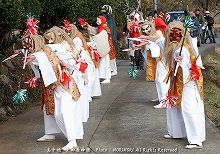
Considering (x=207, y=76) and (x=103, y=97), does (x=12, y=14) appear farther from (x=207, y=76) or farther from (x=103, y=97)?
(x=207, y=76)

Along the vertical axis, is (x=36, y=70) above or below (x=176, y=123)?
above

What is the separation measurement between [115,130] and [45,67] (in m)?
2.04

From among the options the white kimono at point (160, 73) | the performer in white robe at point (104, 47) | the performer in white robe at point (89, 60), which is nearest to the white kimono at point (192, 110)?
the white kimono at point (160, 73)

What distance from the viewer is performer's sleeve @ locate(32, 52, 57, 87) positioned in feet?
23.9

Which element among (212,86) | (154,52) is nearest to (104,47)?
(154,52)

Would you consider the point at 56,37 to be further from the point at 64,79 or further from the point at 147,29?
the point at 147,29

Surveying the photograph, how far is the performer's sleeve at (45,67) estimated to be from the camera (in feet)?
23.9

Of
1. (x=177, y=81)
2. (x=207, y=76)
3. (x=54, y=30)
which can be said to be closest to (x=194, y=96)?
(x=177, y=81)

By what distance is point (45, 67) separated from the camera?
24.0ft

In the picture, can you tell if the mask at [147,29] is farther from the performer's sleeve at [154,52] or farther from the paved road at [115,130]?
→ the paved road at [115,130]

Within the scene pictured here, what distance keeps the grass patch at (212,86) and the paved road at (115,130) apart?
3.11ft

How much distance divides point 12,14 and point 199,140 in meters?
4.08

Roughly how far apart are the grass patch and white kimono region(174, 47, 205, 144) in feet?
5.37

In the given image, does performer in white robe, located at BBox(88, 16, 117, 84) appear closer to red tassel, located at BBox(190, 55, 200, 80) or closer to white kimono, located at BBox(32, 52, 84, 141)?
white kimono, located at BBox(32, 52, 84, 141)
